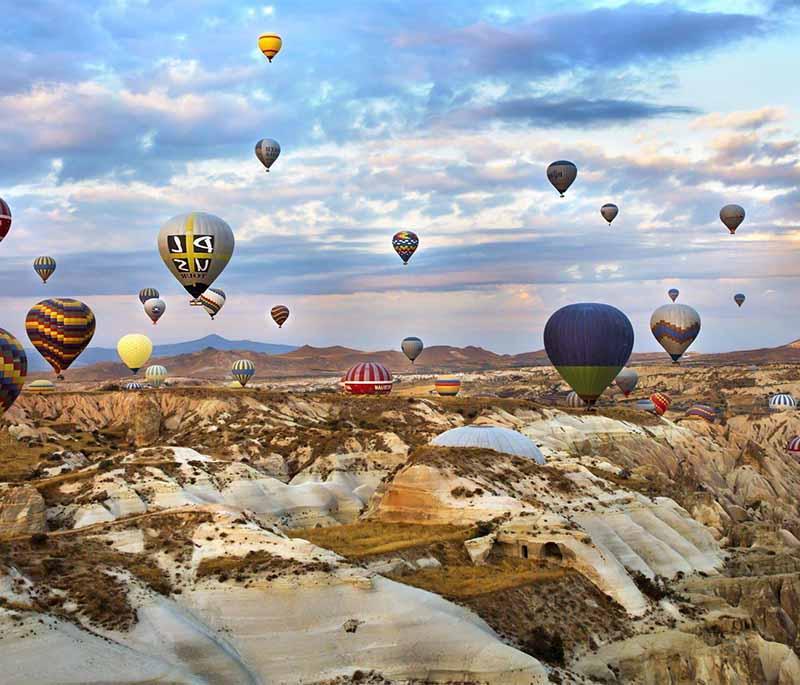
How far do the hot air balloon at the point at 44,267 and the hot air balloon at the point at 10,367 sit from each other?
82.8 m

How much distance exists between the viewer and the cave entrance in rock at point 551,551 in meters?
56.1

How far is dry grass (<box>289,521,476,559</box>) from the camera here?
54.0 m

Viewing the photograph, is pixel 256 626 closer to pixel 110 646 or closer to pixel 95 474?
pixel 110 646

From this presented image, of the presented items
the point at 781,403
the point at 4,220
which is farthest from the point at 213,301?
the point at 781,403

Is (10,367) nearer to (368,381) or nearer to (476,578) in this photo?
(476,578)

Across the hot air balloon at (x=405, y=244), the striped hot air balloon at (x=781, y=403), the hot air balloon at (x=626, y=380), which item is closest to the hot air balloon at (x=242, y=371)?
the hot air balloon at (x=405, y=244)

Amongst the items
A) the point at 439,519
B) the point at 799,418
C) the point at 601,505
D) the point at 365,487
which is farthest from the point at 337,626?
the point at 799,418

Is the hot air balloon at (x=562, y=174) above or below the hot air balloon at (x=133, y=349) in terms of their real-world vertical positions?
above

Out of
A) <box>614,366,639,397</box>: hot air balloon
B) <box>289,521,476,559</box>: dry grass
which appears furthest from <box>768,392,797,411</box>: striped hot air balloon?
<box>289,521,476,559</box>: dry grass

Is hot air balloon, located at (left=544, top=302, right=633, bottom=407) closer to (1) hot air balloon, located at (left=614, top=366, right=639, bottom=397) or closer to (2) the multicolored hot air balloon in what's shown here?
(2) the multicolored hot air balloon

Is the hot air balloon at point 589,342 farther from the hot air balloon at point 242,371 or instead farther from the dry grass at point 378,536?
the hot air balloon at point 242,371

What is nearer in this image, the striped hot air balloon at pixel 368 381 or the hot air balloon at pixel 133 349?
the striped hot air balloon at pixel 368 381

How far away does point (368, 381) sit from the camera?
123 m

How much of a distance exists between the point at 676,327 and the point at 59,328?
89.0m
